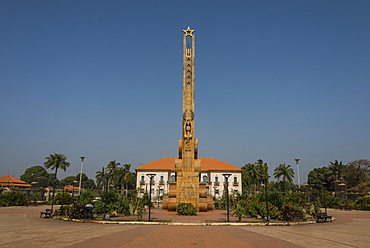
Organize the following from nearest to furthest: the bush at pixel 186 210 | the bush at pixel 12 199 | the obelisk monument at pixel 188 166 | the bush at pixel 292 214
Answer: the bush at pixel 292 214
the bush at pixel 186 210
the obelisk monument at pixel 188 166
the bush at pixel 12 199

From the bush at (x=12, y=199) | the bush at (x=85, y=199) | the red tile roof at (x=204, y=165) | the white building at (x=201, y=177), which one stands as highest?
the red tile roof at (x=204, y=165)

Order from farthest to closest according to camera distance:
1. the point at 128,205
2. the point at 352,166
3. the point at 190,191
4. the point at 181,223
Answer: the point at 352,166 < the point at 190,191 < the point at 128,205 < the point at 181,223

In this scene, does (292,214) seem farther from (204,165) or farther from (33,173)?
(33,173)

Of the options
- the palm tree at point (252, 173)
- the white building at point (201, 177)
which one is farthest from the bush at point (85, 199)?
the palm tree at point (252, 173)

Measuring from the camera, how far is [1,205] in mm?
34438

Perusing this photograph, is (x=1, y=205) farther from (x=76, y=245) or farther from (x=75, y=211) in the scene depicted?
(x=76, y=245)

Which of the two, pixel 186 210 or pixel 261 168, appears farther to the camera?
pixel 261 168

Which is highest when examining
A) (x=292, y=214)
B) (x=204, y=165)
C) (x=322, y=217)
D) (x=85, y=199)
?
(x=204, y=165)

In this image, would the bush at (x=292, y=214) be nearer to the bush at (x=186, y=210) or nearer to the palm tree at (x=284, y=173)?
the bush at (x=186, y=210)

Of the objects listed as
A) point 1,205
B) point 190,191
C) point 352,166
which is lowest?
point 1,205

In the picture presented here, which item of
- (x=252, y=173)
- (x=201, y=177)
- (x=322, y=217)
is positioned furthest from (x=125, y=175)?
(x=322, y=217)

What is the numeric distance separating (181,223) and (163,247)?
25.4 feet

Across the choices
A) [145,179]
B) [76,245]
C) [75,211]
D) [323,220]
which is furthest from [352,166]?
[76,245]

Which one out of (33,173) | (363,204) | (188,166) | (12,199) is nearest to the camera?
(188,166)
